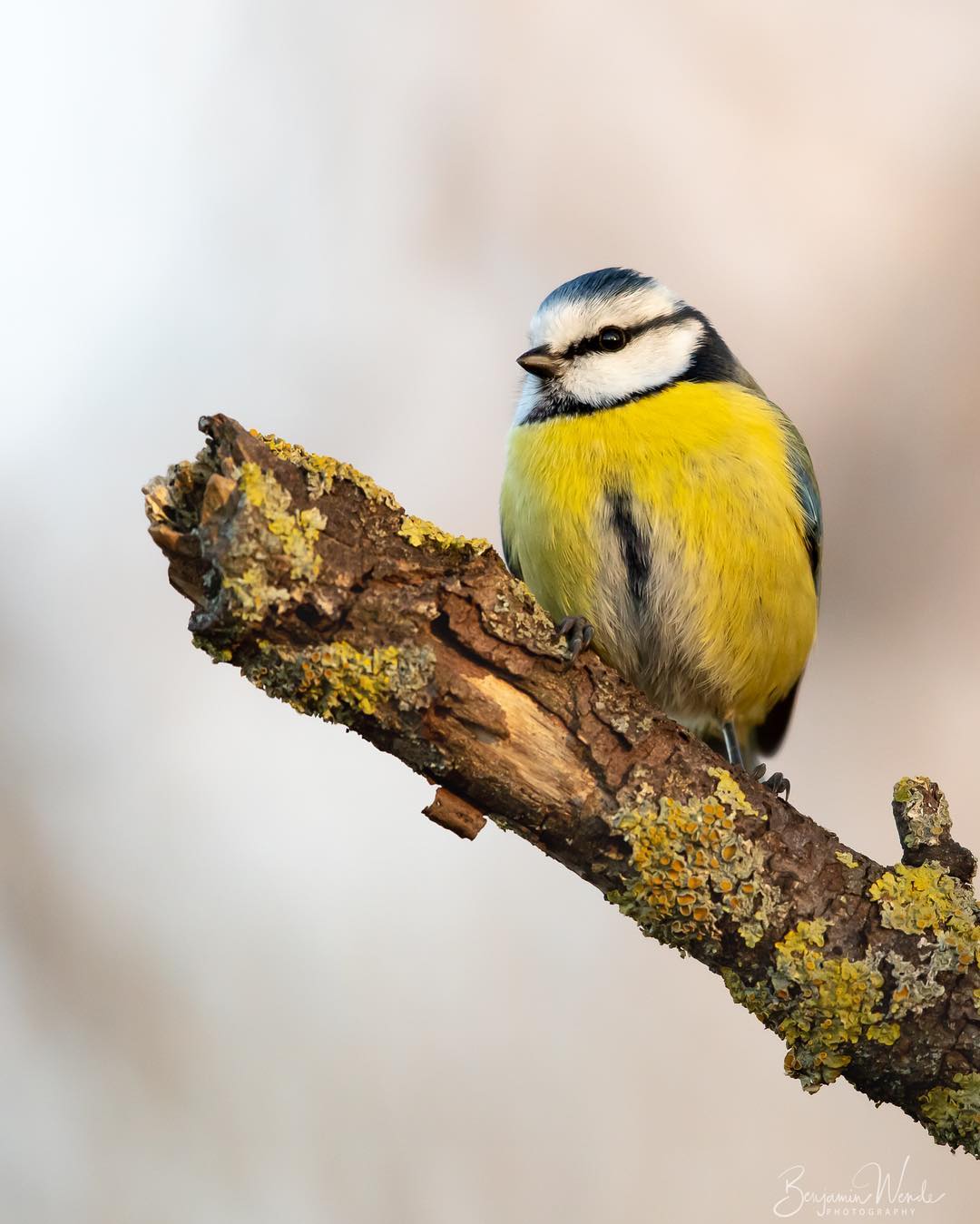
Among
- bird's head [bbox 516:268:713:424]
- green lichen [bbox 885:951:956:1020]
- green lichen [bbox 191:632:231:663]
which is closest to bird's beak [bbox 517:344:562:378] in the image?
bird's head [bbox 516:268:713:424]

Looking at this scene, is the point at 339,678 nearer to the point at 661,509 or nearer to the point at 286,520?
the point at 286,520

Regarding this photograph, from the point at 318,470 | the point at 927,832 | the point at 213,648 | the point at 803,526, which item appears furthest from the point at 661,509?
the point at 213,648

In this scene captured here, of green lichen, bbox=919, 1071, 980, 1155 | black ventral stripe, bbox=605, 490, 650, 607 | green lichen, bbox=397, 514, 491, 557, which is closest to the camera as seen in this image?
green lichen, bbox=397, 514, 491, 557

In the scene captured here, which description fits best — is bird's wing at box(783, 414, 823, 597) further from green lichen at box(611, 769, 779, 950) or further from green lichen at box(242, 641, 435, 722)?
green lichen at box(242, 641, 435, 722)

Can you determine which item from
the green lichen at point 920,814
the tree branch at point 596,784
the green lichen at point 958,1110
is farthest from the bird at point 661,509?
the green lichen at point 958,1110

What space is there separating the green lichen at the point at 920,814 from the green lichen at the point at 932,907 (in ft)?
0.15

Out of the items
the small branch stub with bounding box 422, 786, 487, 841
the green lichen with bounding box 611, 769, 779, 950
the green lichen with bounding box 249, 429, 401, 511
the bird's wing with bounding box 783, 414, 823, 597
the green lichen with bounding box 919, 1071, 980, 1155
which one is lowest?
the small branch stub with bounding box 422, 786, 487, 841

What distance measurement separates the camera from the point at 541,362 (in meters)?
2.25

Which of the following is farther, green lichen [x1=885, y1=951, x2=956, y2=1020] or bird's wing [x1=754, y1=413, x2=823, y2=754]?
bird's wing [x1=754, y1=413, x2=823, y2=754]

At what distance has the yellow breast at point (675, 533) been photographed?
203 centimetres

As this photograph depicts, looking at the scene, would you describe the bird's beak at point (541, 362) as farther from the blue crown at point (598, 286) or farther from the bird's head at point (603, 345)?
the blue crown at point (598, 286)

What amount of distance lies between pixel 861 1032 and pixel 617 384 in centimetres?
124

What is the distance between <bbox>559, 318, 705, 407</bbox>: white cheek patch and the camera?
2203 mm

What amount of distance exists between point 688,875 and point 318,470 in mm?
698
